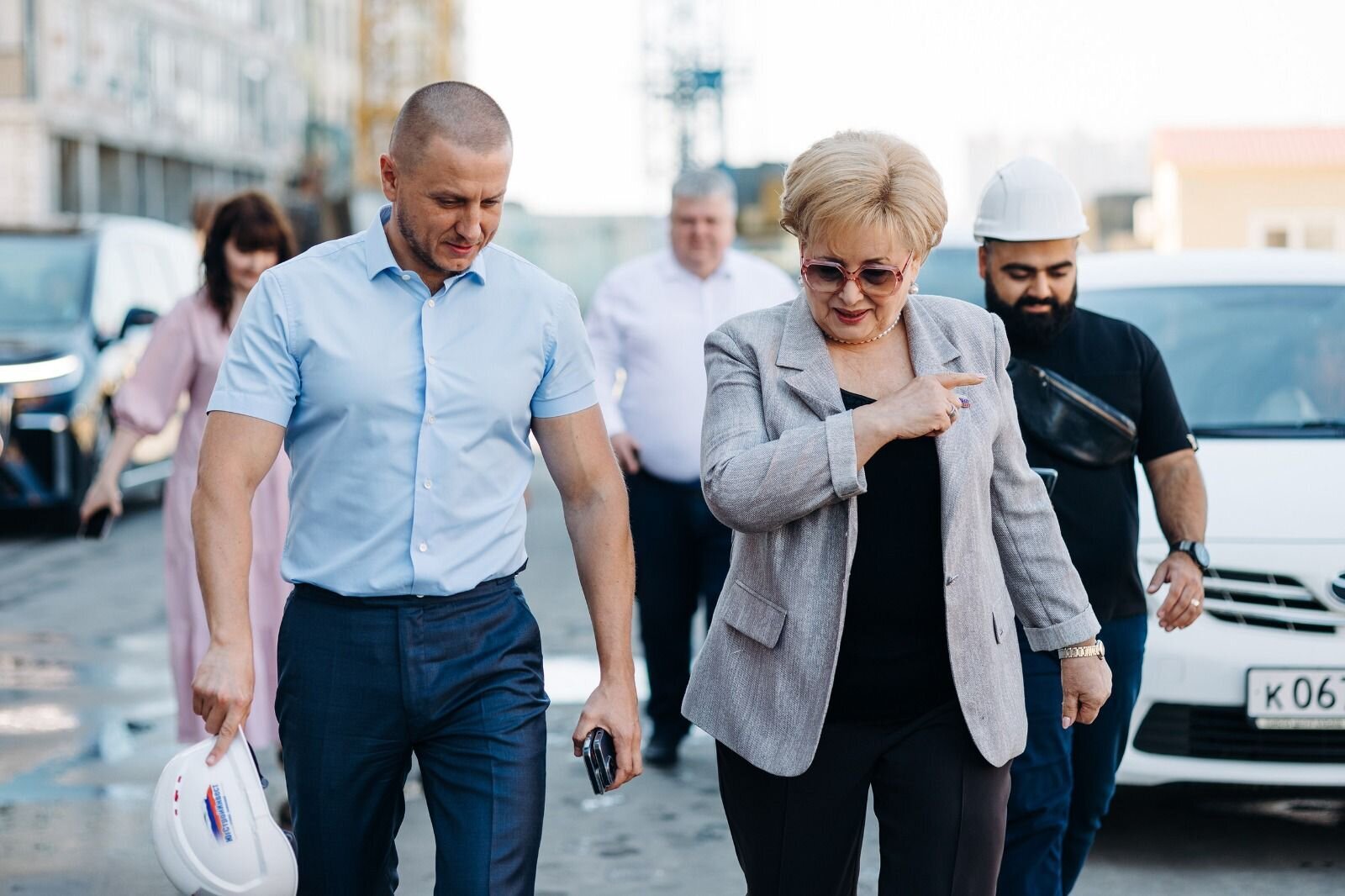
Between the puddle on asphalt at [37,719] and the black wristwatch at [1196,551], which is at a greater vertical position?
the black wristwatch at [1196,551]

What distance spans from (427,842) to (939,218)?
3.07 meters

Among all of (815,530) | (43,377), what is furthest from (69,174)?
(815,530)

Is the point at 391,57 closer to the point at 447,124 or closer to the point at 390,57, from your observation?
the point at 390,57

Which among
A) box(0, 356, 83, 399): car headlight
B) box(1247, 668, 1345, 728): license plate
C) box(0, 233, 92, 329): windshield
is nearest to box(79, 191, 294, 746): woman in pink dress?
box(1247, 668, 1345, 728): license plate

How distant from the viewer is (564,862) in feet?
17.0

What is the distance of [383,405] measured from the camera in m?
3.04

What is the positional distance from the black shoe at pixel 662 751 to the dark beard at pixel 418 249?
3.47 metres

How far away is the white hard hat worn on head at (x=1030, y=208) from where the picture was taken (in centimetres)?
393

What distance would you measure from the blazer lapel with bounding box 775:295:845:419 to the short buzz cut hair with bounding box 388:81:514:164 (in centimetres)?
58

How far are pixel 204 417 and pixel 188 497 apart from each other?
27cm

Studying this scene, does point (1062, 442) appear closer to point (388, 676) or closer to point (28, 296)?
point (388, 676)

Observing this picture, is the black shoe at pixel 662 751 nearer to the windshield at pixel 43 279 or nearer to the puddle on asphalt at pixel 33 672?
the puddle on asphalt at pixel 33 672

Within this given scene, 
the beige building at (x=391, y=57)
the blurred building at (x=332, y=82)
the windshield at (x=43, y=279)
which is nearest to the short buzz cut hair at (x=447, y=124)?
the windshield at (x=43, y=279)

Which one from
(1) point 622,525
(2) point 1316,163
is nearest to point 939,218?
(1) point 622,525
